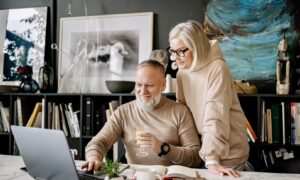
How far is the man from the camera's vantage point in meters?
2.00

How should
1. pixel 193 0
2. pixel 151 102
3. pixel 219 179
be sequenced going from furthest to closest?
pixel 193 0
pixel 151 102
pixel 219 179

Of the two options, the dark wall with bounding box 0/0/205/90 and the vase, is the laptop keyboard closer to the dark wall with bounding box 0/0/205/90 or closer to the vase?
the dark wall with bounding box 0/0/205/90

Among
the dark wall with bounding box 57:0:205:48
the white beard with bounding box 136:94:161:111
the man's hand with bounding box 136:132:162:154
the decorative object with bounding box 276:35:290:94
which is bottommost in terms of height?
the man's hand with bounding box 136:132:162:154

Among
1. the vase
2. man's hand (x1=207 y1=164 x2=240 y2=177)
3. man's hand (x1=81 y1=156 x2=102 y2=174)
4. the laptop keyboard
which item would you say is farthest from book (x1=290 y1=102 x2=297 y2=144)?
the vase

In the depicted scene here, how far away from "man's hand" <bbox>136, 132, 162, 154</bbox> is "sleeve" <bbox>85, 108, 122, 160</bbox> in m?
0.28

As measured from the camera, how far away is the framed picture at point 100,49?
132 inches

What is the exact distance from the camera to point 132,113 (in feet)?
7.11

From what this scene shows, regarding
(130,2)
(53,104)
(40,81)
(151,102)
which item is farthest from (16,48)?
(151,102)

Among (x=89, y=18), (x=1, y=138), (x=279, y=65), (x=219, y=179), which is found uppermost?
(x=89, y=18)

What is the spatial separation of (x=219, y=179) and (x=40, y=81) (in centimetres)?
242

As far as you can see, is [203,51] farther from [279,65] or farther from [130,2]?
[130,2]

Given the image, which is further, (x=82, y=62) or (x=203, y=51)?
(x=82, y=62)

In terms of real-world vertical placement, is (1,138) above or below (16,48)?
below

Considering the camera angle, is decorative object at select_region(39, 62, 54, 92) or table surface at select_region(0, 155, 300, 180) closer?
table surface at select_region(0, 155, 300, 180)
